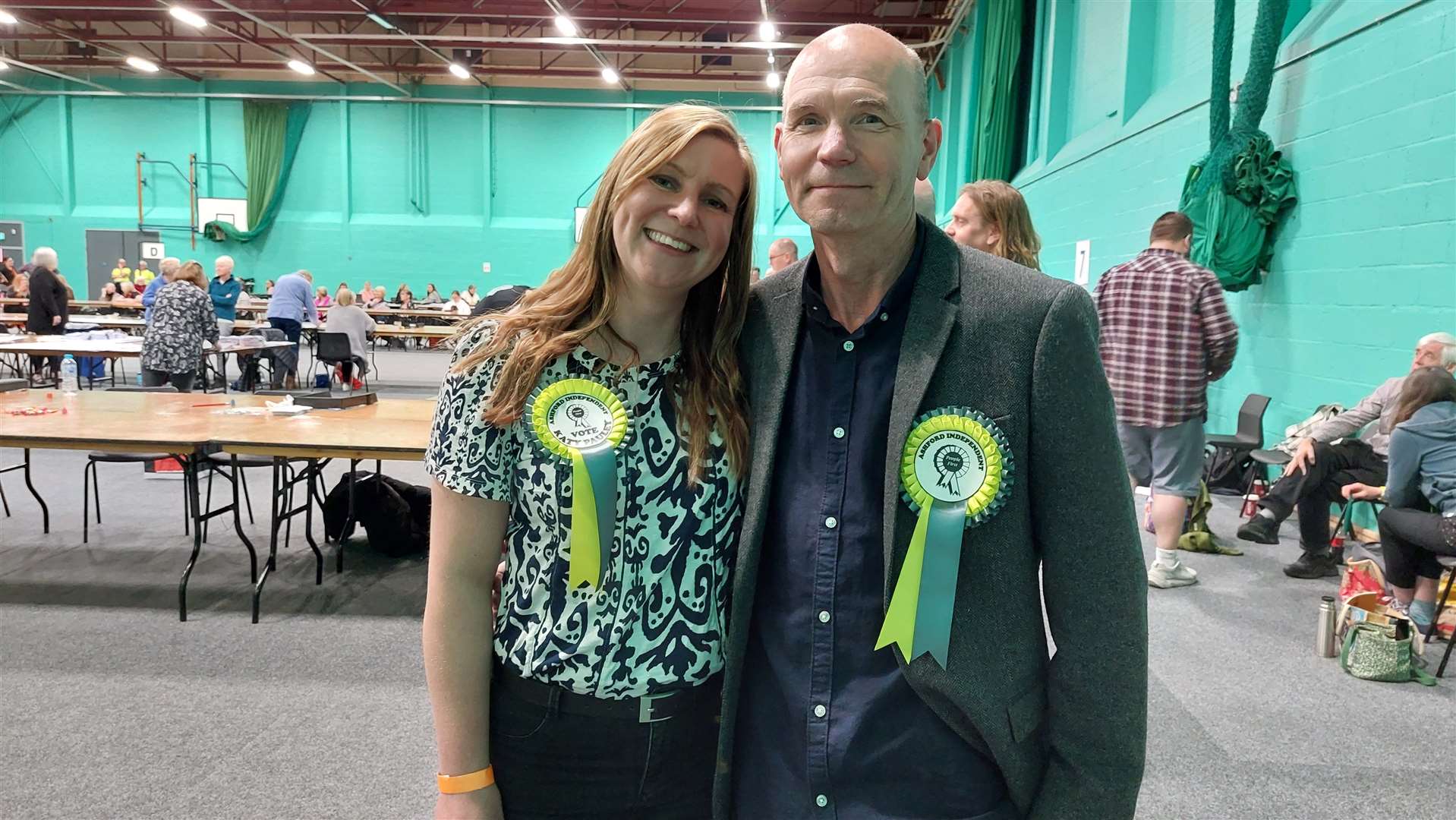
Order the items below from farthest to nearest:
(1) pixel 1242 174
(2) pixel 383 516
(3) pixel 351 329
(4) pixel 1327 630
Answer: (3) pixel 351 329, (1) pixel 1242 174, (2) pixel 383 516, (4) pixel 1327 630

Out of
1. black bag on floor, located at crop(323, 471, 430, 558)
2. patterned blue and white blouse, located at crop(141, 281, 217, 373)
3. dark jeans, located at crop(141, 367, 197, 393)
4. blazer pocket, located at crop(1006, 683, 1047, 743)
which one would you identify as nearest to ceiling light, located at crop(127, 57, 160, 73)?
patterned blue and white blouse, located at crop(141, 281, 217, 373)

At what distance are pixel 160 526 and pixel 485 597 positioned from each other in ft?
14.7

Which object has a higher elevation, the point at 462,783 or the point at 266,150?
the point at 266,150

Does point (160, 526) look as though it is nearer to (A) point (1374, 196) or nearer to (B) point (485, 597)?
(B) point (485, 597)

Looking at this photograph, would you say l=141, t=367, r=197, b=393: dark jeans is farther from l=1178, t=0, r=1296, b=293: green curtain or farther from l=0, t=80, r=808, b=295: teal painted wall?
l=0, t=80, r=808, b=295: teal painted wall

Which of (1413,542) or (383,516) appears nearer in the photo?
(1413,542)

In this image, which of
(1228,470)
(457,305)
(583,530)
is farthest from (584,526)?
(457,305)

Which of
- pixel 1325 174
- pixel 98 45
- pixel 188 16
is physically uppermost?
pixel 98 45

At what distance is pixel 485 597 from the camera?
1.17 meters

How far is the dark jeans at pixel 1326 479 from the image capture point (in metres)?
4.18

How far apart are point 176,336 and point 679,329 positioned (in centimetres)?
717

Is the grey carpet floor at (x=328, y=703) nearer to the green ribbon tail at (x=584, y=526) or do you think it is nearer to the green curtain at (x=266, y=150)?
the green ribbon tail at (x=584, y=526)

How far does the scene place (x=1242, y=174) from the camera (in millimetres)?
4898

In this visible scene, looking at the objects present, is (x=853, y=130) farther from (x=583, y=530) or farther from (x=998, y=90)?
(x=998, y=90)
